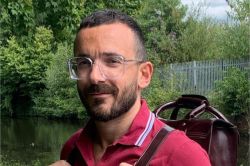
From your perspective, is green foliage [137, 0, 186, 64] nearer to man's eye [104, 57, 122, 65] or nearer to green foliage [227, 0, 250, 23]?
green foliage [227, 0, 250, 23]

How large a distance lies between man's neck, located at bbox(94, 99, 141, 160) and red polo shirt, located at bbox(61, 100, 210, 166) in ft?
0.06

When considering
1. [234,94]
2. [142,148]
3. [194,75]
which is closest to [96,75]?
[142,148]

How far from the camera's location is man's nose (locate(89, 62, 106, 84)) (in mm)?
1499

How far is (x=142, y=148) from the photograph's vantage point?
149 centimetres

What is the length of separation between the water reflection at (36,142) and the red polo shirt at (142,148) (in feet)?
33.9

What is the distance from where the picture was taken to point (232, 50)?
54.4 feet

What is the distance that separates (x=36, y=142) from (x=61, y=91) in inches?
293

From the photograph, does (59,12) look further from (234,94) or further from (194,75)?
(194,75)

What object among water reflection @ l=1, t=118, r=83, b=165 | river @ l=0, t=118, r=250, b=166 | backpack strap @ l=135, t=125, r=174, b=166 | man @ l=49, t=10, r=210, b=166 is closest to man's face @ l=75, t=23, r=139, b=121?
man @ l=49, t=10, r=210, b=166

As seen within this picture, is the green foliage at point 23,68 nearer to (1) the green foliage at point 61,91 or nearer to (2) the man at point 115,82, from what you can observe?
(1) the green foliage at point 61,91

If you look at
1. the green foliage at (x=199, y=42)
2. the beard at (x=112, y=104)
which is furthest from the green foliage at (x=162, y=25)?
the beard at (x=112, y=104)

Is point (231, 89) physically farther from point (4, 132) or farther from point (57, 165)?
point (57, 165)

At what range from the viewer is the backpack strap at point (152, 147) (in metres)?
1.41

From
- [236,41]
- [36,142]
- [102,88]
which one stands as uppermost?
[102,88]
